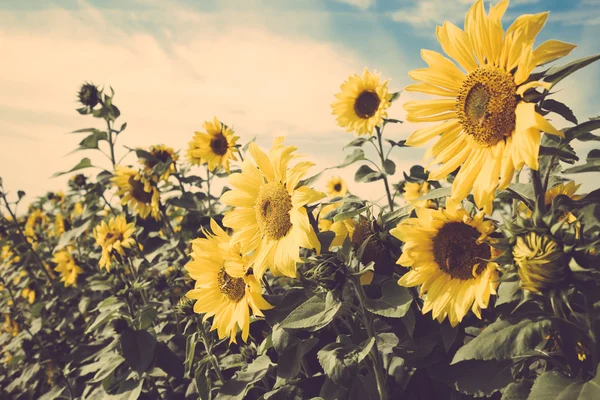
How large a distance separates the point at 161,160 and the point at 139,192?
14.5 inches

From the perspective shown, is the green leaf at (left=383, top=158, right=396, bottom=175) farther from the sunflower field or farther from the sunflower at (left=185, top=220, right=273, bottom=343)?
the sunflower at (left=185, top=220, right=273, bottom=343)

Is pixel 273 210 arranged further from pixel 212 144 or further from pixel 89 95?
pixel 89 95

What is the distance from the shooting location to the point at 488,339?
1.46 metres

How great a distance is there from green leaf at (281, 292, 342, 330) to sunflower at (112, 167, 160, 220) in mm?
2805

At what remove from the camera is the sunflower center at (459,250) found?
176cm

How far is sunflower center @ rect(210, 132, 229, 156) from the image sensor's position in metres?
4.34

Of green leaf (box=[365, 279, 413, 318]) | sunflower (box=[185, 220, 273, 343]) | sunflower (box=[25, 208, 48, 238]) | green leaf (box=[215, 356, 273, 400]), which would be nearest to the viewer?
green leaf (box=[365, 279, 413, 318])

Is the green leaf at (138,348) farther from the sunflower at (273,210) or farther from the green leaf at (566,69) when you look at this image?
the green leaf at (566,69)

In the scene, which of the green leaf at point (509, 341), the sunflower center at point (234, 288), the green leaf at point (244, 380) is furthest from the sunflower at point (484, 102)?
the green leaf at point (244, 380)

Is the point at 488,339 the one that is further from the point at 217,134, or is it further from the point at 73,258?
the point at 73,258

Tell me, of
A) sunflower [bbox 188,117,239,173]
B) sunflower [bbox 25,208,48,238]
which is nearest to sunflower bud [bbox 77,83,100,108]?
sunflower [bbox 188,117,239,173]

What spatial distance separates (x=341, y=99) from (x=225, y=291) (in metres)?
3.05

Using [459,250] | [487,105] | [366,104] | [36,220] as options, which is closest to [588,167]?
[487,105]

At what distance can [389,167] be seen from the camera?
13.1 feet
